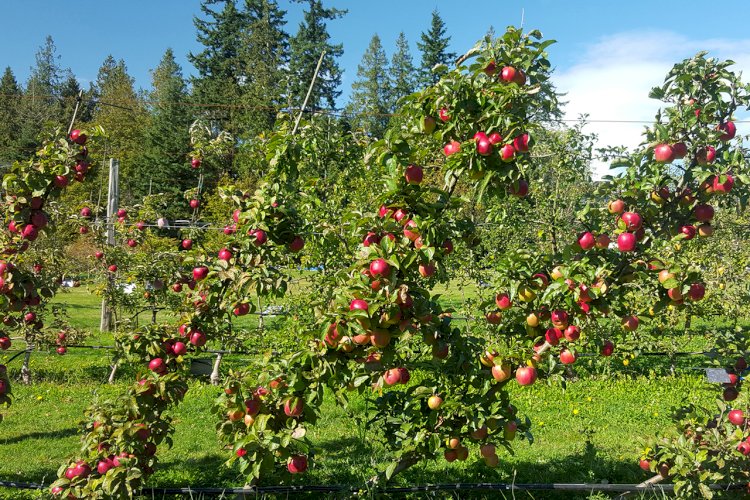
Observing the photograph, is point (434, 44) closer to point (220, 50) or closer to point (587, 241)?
point (220, 50)

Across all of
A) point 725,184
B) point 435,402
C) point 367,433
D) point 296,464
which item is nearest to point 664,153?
point 725,184

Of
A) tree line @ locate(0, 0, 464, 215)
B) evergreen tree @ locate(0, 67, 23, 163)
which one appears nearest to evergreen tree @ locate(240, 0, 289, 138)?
tree line @ locate(0, 0, 464, 215)

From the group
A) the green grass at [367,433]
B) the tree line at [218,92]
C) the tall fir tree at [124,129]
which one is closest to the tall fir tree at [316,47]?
the tree line at [218,92]

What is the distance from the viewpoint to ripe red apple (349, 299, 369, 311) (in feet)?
7.89

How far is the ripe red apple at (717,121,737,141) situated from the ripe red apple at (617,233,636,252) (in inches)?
28.5

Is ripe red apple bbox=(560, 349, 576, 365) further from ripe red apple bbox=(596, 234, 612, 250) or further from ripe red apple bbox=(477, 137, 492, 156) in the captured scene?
ripe red apple bbox=(477, 137, 492, 156)

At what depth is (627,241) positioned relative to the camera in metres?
2.73

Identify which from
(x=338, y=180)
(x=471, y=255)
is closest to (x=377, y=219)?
(x=338, y=180)

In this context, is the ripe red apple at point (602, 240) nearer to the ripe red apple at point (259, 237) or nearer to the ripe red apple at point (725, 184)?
the ripe red apple at point (725, 184)

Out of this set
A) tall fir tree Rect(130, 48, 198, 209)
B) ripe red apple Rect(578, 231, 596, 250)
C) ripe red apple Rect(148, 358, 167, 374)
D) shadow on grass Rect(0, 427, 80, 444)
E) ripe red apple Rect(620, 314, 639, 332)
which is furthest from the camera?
tall fir tree Rect(130, 48, 198, 209)

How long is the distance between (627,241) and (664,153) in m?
0.48

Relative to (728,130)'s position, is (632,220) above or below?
below

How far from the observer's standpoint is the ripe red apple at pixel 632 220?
2.74m

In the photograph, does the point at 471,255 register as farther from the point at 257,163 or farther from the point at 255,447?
the point at 255,447
